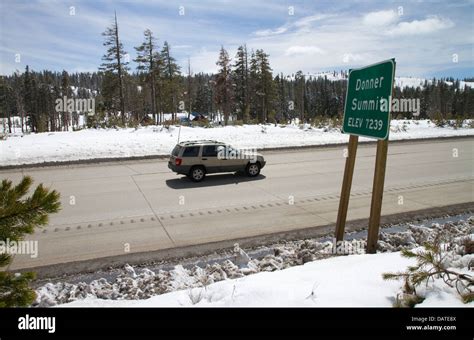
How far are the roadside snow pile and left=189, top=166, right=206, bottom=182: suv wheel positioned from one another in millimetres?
7138

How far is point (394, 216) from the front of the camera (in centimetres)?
927

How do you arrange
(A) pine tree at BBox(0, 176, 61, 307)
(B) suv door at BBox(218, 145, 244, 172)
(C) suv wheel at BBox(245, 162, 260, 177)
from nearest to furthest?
(A) pine tree at BBox(0, 176, 61, 307)
(B) suv door at BBox(218, 145, 244, 172)
(C) suv wheel at BBox(245, 162, 260, 177)

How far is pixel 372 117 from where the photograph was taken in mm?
5875

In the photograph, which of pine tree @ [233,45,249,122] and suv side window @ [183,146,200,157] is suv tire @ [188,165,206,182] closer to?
suv side window @ [183,146,200,157]

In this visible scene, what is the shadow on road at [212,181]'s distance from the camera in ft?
45.0

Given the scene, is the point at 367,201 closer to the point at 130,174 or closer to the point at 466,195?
the point at 466,195

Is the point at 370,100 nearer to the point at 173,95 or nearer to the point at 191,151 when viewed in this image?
the point at 191,151

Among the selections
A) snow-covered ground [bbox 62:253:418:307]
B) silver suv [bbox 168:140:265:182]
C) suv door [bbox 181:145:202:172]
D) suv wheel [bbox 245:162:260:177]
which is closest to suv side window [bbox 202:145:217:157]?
silver suv [bbox 168:140:265:182]

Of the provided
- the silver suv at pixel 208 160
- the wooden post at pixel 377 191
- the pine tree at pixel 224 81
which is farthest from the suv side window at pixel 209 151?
the pine tree at pixel 224 81

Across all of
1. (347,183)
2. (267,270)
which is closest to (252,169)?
(347,183)

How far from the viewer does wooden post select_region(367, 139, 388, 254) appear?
227 inches

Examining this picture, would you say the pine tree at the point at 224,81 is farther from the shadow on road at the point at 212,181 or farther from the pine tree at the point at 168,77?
the shadow on road at the point at 212,181
